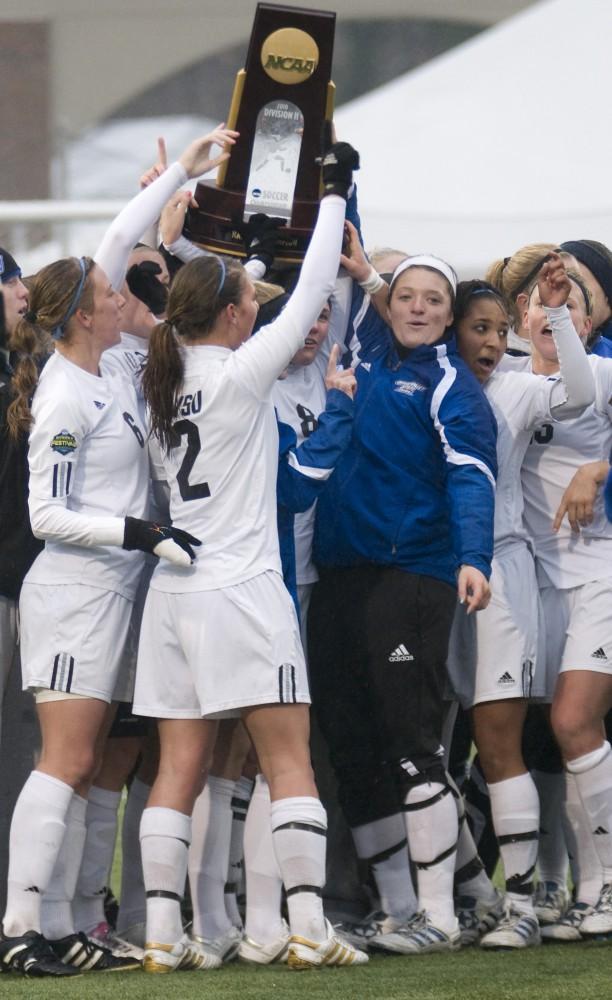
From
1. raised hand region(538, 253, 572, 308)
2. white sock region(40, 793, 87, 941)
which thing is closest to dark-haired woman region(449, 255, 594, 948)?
raised hand region(538, 253, 572, 308)

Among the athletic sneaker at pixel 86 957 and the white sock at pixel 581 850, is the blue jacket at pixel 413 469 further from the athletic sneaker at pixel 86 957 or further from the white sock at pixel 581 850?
the athletic sneaker at pixel 86 957

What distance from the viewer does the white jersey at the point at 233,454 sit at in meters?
4.00

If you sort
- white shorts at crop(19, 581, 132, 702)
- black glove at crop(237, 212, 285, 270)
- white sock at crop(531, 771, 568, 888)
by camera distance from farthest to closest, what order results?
white sock at crop(531, 771, 568, 888)
black glove at crop(237, 212, 285, 270)
white shorts at crop(19, 581, 132, 702)

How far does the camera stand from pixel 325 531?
4.49 meters

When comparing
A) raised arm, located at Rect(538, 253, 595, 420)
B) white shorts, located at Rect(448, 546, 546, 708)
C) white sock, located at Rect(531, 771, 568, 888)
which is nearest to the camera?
raised arm, located at Rect(538, 253, 595, 420)

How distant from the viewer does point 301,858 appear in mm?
3879

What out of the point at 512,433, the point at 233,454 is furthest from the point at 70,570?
the point at 512,433

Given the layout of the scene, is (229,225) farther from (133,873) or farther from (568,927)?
(568,927)

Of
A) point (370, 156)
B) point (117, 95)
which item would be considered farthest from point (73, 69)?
point (370, 156)

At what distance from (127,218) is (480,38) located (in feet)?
60.9

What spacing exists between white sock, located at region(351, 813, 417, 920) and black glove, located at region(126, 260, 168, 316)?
166 cm

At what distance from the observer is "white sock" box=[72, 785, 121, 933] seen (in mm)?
4332

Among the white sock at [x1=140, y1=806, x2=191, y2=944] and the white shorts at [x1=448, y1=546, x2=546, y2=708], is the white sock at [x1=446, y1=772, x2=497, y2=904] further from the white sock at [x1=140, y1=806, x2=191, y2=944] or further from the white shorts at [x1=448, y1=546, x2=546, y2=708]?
the white sock at [x1=140, y1=806, x2=191, y2=944]

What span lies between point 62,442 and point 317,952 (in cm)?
144
